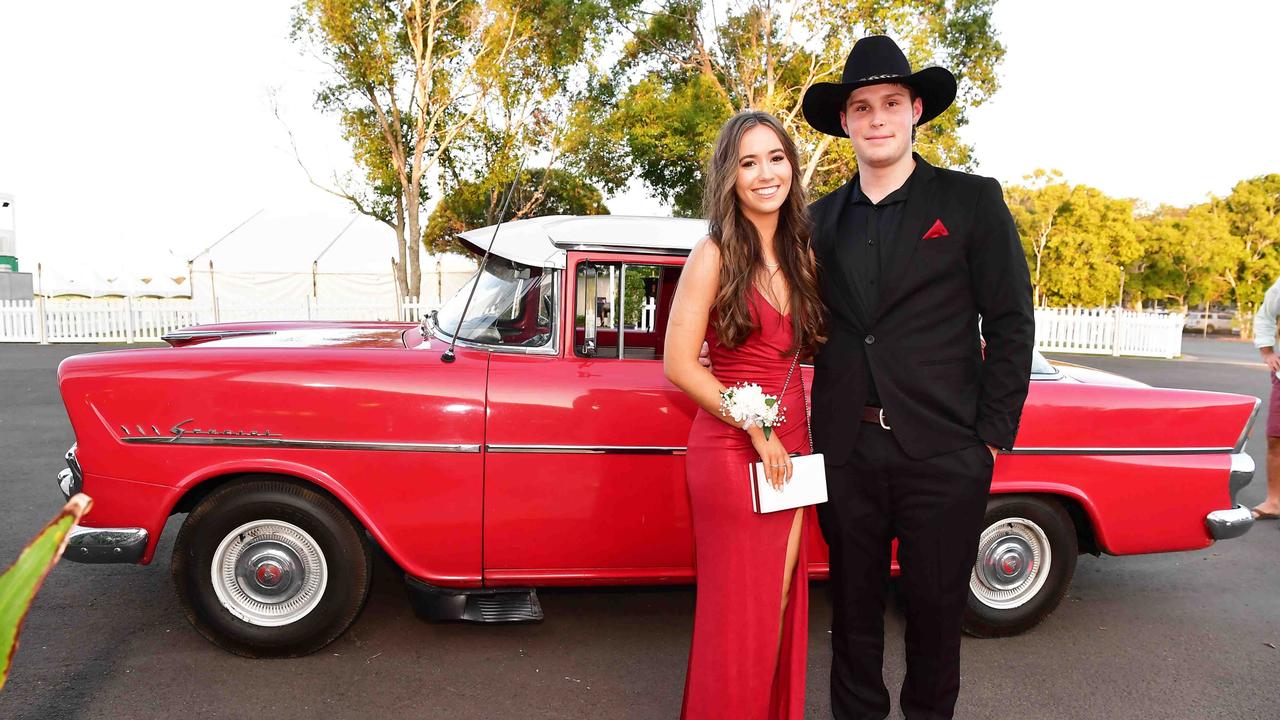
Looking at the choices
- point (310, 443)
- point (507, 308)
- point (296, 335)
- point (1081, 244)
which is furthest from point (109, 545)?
point (1081, 244)

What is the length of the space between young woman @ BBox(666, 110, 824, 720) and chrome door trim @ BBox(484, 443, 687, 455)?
898 mm

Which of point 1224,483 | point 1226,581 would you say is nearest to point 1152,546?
point 1224,483

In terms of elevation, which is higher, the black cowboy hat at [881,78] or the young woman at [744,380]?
the black cowboy hat at [881,78]

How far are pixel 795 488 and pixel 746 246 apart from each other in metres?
0.69

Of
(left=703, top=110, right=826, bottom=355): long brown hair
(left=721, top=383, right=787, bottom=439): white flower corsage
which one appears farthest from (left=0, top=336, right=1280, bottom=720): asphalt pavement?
(left=703, top=110, right=826, bottom=355): long brown hair

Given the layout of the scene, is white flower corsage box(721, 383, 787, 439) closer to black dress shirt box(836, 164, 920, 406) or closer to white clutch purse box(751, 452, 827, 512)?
white clutch purse box(751, 452, 827, 512)

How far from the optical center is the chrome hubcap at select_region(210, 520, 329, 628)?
3256mm

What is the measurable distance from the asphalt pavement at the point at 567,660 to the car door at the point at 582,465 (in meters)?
0.42

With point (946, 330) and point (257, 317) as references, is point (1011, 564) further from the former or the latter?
point (257, 317)

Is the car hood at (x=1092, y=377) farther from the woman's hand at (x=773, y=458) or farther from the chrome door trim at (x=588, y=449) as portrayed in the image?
the woman's hand at (x=773, y=458)

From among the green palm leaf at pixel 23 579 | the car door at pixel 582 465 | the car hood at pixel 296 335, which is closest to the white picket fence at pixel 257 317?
the car hood at pixel 296 335

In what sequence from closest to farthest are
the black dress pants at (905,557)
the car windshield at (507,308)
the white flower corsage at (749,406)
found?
the white flower corsage at (749,406) → the black dress pants at (905,557) → the car windshield at (507,308)

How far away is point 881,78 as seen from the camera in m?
2.34

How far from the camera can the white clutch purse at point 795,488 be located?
2.21 m
